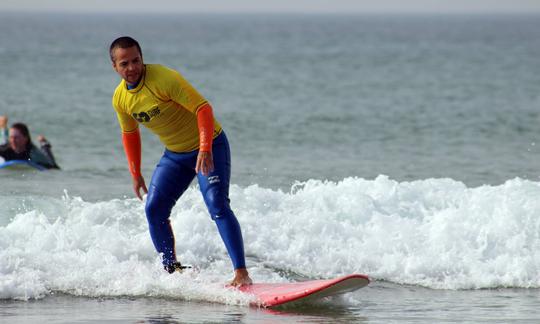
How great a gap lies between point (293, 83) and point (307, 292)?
3189 centimetres

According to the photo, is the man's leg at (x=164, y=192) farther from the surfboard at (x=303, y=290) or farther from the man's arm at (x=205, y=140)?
the surfboard at (x=303, y=290)

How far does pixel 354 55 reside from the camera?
61000 mm

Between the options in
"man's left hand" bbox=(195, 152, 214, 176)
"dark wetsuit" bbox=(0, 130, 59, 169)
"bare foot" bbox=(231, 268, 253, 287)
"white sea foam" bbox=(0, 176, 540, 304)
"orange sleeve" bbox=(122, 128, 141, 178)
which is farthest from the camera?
"dark wetsuit" bbox=(0, 130, 59, 169)

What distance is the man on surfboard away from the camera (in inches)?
275

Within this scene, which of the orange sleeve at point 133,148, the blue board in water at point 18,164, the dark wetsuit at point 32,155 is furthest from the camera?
the dark wetsuit at point 32,155

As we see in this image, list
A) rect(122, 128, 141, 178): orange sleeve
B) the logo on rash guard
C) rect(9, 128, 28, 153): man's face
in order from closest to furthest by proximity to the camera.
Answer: the logo on rash guard < rect(122, 128, 141, 178): orange sleeve < rect(9, 128, 28, 153): man's face

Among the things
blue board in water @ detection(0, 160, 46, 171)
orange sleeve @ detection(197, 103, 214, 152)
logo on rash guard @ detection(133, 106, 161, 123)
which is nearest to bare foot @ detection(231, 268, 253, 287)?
orange sleeve @ detection(197, 103, 214, 152)

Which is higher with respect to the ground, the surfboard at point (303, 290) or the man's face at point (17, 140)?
the man's face at point (17, 140)

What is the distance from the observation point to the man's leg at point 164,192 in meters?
7.38

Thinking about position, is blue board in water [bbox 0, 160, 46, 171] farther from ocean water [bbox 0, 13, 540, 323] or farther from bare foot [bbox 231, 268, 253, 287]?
bare foot [bbox 231, 268, 253, 287]

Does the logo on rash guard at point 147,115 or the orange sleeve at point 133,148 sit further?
the orange sleeve at point 133,148

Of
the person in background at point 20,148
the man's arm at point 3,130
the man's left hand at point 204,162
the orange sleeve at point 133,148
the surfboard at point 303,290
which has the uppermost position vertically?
the man's arm at point 3,130

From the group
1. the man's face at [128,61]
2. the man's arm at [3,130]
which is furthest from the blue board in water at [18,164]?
the man's face at [128,61]

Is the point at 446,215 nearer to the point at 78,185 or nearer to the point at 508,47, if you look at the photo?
the point at 78,185
